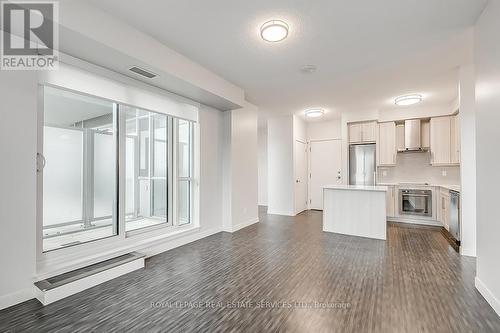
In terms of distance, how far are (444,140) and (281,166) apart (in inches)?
156

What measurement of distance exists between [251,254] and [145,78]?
299 centimetres

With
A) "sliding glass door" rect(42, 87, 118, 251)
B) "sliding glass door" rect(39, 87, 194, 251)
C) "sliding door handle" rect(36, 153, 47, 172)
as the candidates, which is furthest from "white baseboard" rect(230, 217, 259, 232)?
"sliding door handle" rect(36, 153, 47, 172)

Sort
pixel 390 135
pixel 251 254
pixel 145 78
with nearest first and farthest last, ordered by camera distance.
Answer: pixel 145 78, pixel 251 254, pixel 390 135

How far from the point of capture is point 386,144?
19.8ft

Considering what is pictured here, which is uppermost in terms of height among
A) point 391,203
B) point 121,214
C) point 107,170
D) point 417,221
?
point 107,170

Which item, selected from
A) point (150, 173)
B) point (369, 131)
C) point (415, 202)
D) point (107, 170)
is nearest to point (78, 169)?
point (107, 170)

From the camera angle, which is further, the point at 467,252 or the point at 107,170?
the point at 467,252

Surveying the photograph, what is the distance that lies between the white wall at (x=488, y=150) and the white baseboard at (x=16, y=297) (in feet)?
14.3

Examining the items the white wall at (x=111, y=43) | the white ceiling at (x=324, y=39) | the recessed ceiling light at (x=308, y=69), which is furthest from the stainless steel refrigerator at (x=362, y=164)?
the white wall at (x=111, y=43)

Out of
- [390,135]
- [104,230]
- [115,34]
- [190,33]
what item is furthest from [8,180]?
[390,135]

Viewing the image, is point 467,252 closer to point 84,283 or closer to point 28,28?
point 84,283

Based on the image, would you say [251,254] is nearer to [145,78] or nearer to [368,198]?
[368,198]

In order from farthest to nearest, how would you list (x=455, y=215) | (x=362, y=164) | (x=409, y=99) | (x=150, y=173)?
(x=362, y=164) → (x=409, y=99) → (x=150, y=173) → (x=455, y=215)

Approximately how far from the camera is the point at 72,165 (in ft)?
9.66
